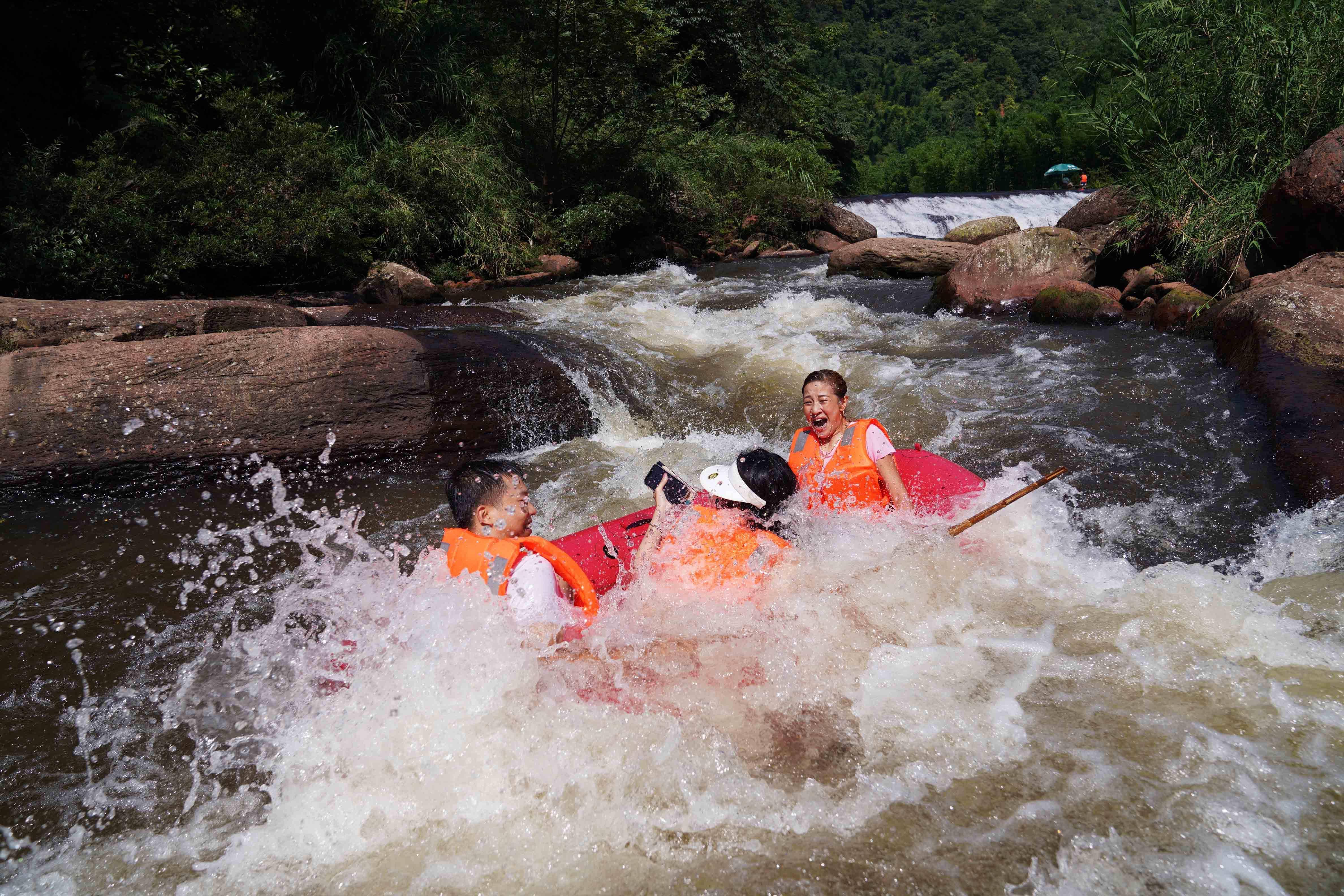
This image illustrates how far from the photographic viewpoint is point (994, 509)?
3.39 m

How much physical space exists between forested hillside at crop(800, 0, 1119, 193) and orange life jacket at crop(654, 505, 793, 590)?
27151 mm

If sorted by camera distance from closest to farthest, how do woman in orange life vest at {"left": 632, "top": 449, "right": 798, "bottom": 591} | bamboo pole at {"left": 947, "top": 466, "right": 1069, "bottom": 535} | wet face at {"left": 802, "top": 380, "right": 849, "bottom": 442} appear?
1. woman in orange life vest at {"left": 632, "top": 449, "right": 798, "bottom": 591}
2. bamboo pole at {"left": 947, "top": 466, "right": 1069, "bottom": 535}
3. wet face at {"left": 802, "top": 380, "right": 849, "bottom": 442}

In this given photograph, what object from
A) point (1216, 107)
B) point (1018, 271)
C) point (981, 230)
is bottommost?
point (981, 230)

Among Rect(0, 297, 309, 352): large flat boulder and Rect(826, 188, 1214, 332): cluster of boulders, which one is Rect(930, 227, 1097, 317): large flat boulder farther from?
Rect(0, 297, 309, 352): large flat boulder

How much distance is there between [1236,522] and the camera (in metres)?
4.05

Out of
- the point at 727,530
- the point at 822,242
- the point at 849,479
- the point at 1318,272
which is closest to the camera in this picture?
the point at 727,530

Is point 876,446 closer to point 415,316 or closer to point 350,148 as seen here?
point 415,316

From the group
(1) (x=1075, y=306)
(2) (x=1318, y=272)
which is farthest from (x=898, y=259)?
(2) (x=1318, y=272)

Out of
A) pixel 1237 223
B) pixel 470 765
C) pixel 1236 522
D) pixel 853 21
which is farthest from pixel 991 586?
pixel 853 21

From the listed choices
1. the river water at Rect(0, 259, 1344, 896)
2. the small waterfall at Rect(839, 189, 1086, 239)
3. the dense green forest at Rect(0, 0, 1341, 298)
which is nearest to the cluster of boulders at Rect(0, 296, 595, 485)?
the river water at Rect(0, 259, 1344, 896)

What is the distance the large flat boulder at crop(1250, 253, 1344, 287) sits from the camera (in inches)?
233

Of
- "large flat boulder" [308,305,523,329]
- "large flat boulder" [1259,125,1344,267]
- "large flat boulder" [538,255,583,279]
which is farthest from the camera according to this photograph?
"large flat boulder" [538,255,583,279]

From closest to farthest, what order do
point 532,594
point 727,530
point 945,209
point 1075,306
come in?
point 532,594
point 727,530
point 1075,306
point 945,209

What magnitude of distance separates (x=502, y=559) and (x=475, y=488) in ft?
0.98
